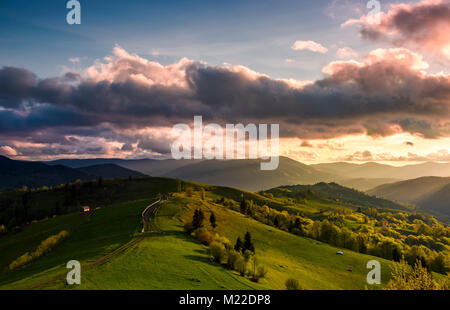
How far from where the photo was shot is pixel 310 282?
7394 cm

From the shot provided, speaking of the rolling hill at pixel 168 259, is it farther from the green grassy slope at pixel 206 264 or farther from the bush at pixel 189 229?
the bush at pixel 189 229

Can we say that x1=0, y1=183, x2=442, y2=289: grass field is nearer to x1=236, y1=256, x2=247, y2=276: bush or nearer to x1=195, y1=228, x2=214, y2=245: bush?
x1=195, y1=228, x2=214, y2=245: bush

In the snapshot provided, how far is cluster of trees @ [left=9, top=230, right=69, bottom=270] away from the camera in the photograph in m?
75.3

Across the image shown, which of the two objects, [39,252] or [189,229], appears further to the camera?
[189,229]

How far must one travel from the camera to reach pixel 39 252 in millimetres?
81875

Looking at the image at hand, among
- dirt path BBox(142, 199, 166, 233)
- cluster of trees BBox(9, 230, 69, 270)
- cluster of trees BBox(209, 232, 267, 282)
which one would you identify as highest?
cluster of trees BBox(209, 232, 267, 282)

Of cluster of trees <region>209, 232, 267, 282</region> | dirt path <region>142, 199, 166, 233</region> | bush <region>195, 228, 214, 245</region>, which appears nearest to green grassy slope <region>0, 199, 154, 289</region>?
dirt path <region>142, 199, 166, 233</region>

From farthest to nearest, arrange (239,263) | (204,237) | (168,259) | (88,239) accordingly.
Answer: (88,239) < (204,237) < (239,263) < (168,259)

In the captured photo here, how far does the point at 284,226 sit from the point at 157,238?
342ft

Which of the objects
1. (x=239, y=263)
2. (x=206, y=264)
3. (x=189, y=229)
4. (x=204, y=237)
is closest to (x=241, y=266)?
(x=239, y=263)

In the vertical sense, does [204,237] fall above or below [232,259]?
below

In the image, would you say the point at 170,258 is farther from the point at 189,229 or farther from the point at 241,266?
the point at 189,229
